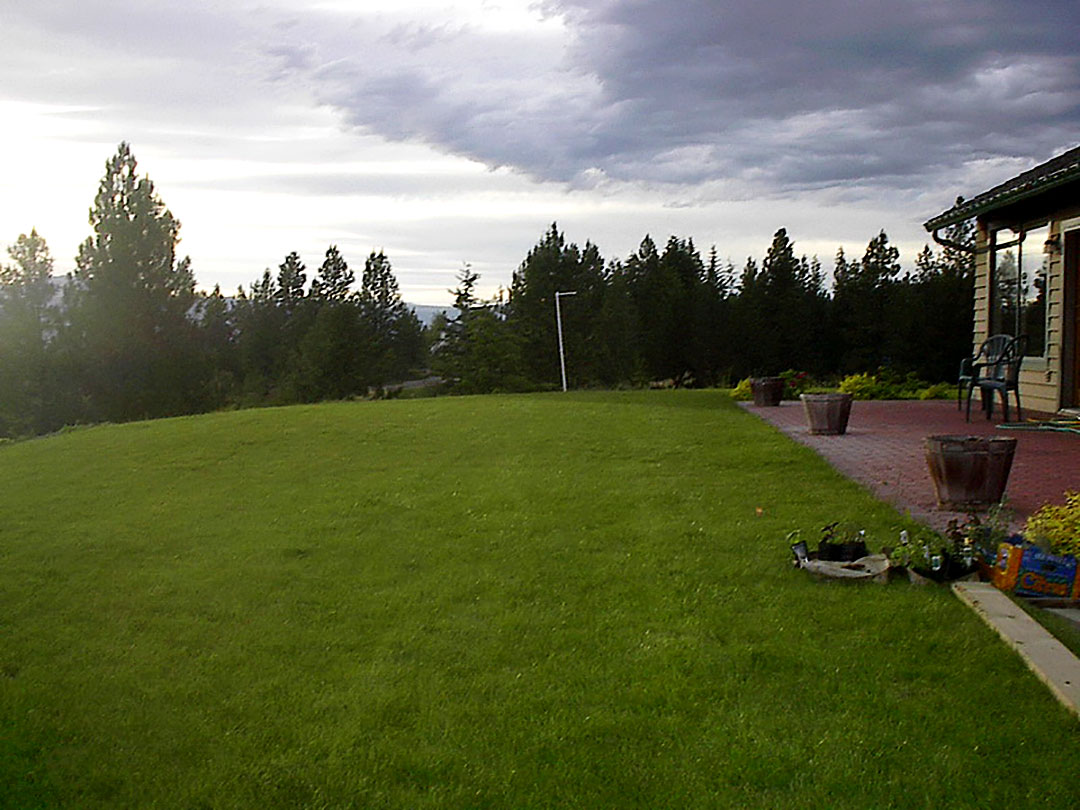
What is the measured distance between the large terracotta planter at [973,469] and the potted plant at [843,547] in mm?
1320

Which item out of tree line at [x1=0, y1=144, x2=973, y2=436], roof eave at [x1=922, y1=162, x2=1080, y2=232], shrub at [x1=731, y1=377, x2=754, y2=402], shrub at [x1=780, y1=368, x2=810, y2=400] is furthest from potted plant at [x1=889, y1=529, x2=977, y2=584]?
→ tree line at [x1=0, y1=144, x2=973, y2=436]

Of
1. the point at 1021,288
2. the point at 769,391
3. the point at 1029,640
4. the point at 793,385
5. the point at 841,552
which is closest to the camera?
the point at 1029,640

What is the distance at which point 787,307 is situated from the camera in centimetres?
4503

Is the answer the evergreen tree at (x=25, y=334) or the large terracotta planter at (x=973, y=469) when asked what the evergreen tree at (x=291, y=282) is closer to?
the evergreen tree at (x=25, y=334)

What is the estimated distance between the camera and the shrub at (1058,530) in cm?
468

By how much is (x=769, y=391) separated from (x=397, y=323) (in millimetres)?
47302

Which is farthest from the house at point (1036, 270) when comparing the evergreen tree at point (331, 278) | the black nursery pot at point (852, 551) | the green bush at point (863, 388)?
the evergreen tree at point (331, 278)

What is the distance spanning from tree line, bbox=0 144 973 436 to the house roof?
17171mm

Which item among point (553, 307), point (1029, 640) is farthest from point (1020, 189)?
point (553, 307)

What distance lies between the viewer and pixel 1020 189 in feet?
35.7

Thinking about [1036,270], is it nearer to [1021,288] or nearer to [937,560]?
[1021,288]

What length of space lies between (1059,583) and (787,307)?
42.0 meters

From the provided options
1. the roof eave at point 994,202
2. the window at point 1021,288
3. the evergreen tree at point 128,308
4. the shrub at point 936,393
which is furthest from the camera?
the evergreen tree at point 128,308

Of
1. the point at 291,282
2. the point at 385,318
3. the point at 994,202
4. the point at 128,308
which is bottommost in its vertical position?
the point at 385,318
